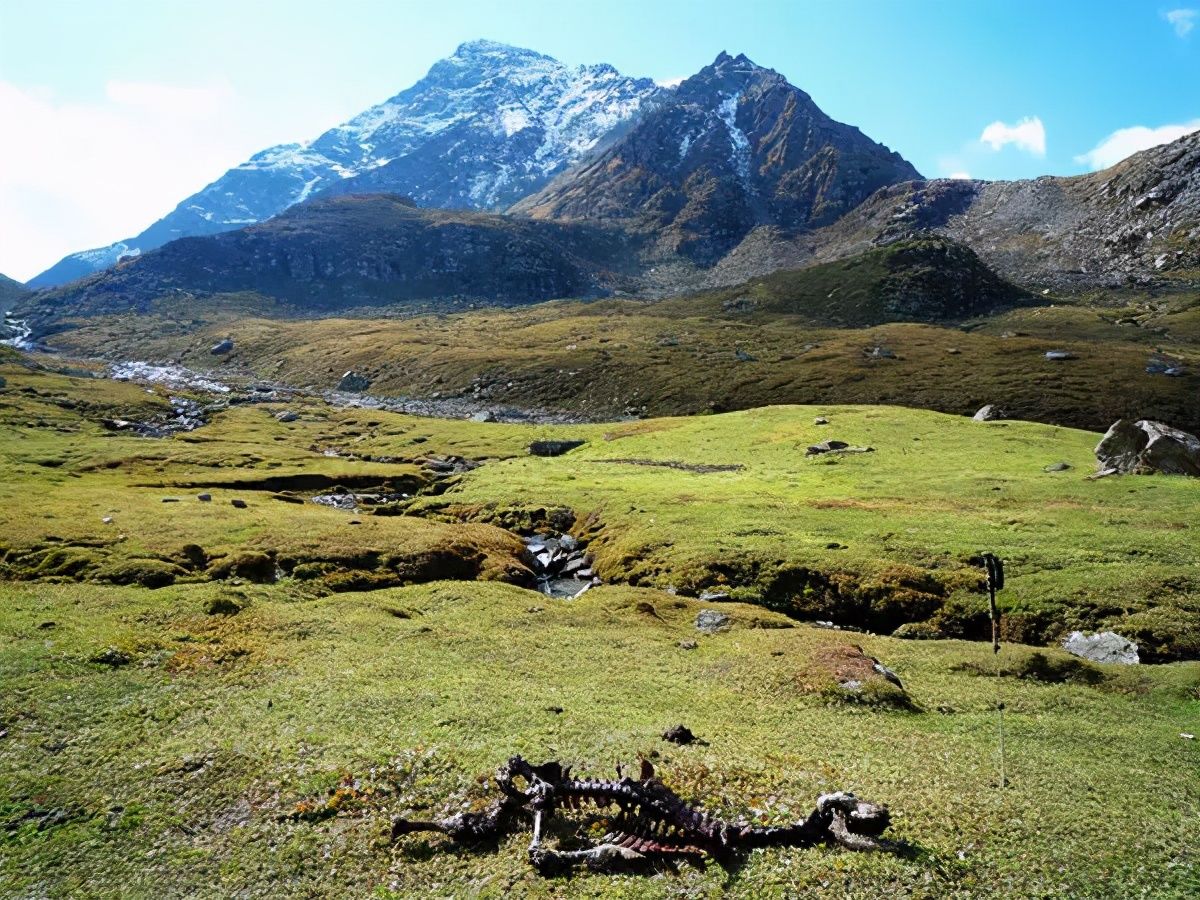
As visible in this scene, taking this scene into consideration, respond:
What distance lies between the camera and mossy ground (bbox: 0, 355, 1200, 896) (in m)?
15.6

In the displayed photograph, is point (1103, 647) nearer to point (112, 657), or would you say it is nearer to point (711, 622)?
point (711, 622)

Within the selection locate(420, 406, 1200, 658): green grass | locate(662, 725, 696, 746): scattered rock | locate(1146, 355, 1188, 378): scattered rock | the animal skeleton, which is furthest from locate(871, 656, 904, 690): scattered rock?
locate(1146, 355, 1188, 378): scattered rock

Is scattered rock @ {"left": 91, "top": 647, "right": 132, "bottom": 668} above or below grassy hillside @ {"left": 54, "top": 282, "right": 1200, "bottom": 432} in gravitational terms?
below

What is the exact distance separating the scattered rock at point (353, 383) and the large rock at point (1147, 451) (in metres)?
167

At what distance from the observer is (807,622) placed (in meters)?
39.7

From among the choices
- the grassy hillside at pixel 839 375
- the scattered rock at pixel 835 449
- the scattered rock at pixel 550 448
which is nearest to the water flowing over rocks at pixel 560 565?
the scattered rock at pixel 835 449

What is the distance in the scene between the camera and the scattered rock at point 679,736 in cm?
2073

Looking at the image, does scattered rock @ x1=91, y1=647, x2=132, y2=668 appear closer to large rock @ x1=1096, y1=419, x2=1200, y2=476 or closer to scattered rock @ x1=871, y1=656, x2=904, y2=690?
scattered rock @ x1=871, y1=656, x2=904, y2=690

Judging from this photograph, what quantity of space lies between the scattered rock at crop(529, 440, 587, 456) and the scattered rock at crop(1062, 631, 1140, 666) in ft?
246

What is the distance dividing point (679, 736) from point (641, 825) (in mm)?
5161

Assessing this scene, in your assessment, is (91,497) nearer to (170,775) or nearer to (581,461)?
(170,775)

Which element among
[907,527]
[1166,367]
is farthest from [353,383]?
[1166,367]

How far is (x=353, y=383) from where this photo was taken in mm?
189000

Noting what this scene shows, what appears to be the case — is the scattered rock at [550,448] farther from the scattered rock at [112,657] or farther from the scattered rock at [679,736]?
the scattered rock at [679,736]
